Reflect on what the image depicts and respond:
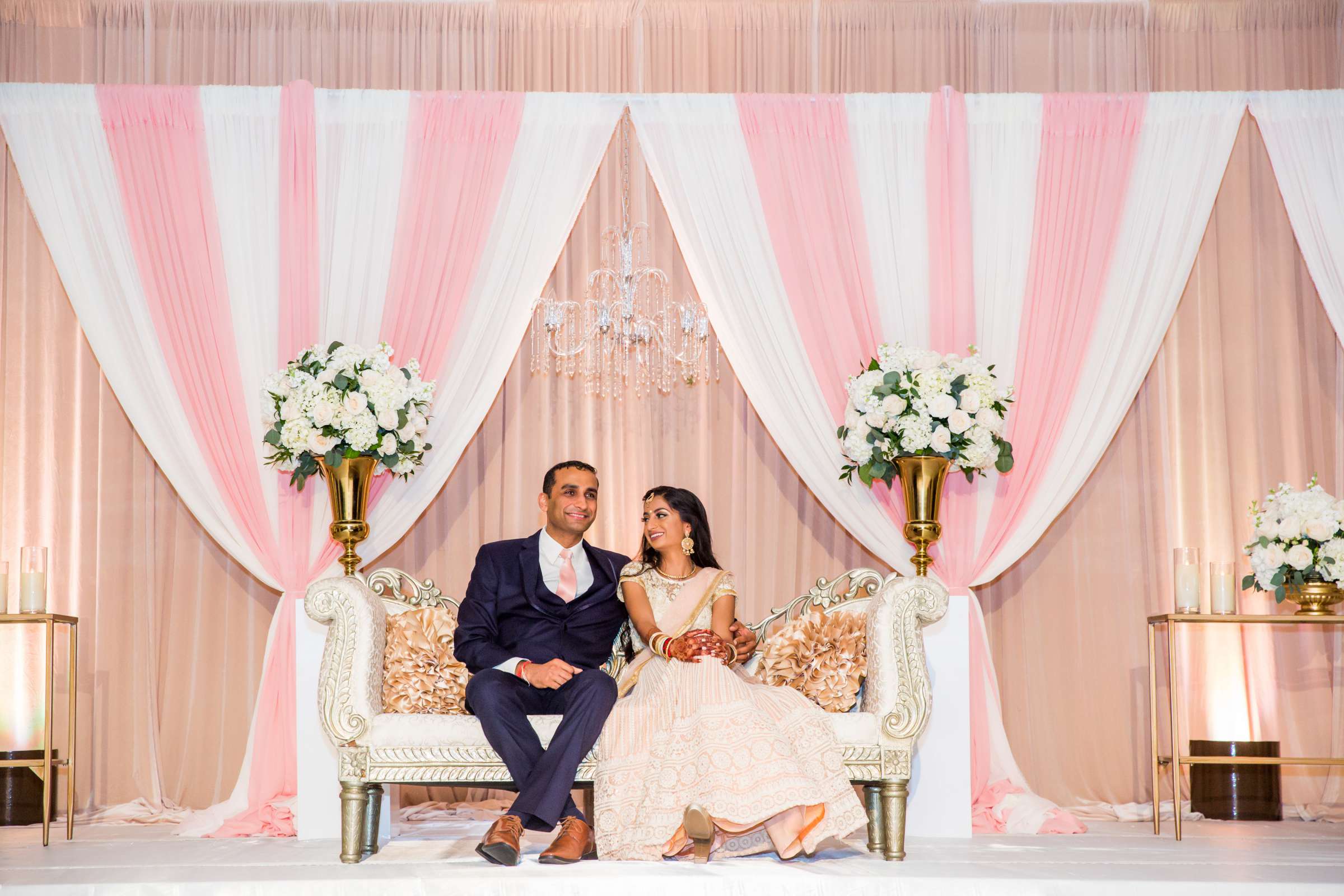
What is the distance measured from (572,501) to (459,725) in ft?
3.19

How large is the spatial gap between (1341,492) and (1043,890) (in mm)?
3229

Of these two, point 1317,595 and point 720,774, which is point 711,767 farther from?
point 1317,595

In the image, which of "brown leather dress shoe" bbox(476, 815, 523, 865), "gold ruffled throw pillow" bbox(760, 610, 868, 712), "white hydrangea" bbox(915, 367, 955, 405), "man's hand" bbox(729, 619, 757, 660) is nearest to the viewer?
"brown leather dress shoe" bbox(476, 815, 523, 865)

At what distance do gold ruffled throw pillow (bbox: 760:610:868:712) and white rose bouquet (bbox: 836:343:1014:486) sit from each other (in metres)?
0.83

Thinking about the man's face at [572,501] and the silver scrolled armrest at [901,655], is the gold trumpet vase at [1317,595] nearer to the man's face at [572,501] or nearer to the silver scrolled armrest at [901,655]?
the silver scrolled armrest at [901,655]

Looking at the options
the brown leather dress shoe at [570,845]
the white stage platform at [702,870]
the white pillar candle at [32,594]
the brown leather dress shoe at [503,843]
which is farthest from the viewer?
the white pillar candle at [32,594]

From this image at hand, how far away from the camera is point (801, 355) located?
589cm

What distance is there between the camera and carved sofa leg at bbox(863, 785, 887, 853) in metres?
4.54

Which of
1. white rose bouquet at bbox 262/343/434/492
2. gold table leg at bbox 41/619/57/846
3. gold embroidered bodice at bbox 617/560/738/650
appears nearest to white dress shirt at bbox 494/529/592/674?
gold embroidered bodice at bbox 617/560/738/650

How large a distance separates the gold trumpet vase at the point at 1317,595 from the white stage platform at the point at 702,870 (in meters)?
0.91

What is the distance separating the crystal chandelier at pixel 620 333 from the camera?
6.12 meters

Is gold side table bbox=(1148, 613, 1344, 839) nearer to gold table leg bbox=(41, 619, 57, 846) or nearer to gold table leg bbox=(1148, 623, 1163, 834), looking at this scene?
gold table leg bbox=(1148, 623, 1163, 834)

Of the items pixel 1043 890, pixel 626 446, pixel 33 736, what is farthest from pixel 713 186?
pixel 33 736

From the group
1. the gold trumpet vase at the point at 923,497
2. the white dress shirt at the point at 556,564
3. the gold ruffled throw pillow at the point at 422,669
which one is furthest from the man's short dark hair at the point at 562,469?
the gold trumpet vase at the point at 923,497
